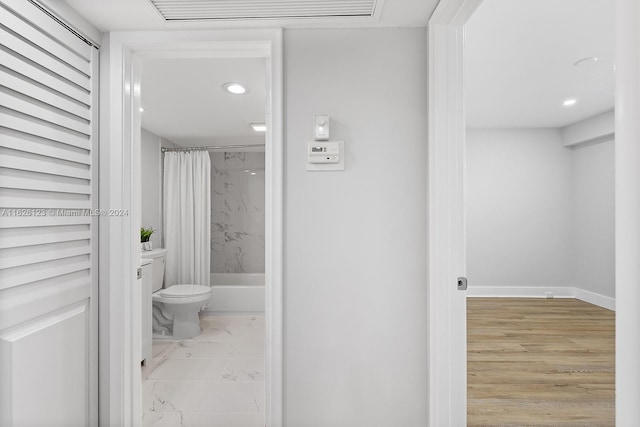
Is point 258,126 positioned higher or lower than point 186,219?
higher

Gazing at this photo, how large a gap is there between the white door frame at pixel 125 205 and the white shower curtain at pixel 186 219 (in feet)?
8.97

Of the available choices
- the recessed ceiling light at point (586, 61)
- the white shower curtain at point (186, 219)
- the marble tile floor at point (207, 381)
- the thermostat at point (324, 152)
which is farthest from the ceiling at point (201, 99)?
the recessed ceiling light at point (586, 61)

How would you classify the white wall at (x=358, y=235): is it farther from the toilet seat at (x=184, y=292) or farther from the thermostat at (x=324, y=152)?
the toilet seat at (x=184, y=292)

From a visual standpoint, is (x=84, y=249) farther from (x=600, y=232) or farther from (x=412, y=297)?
(x=600, y=232)

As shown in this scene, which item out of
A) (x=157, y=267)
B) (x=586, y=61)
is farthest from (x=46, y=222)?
(x=586, y=61)

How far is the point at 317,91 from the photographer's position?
5.65 ft

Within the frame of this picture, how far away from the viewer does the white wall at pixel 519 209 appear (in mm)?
5199

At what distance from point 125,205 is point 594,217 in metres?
5.49

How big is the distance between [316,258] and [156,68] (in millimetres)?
1784

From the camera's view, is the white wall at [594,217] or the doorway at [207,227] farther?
the white wall at [594,217]

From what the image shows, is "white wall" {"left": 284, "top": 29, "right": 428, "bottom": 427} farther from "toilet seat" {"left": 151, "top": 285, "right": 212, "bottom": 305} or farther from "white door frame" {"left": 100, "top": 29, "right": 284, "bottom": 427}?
"toilet seat" {"left": 151, "top": 285, "right": 212, "bottom": 305}

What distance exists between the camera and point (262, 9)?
5.08 feet

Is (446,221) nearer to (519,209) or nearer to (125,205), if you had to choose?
(125,205)

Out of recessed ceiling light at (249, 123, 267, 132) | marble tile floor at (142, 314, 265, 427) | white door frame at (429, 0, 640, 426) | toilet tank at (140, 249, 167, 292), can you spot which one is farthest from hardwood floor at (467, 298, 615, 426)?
recessed ceiling light at (249, 123, 267, 132)
